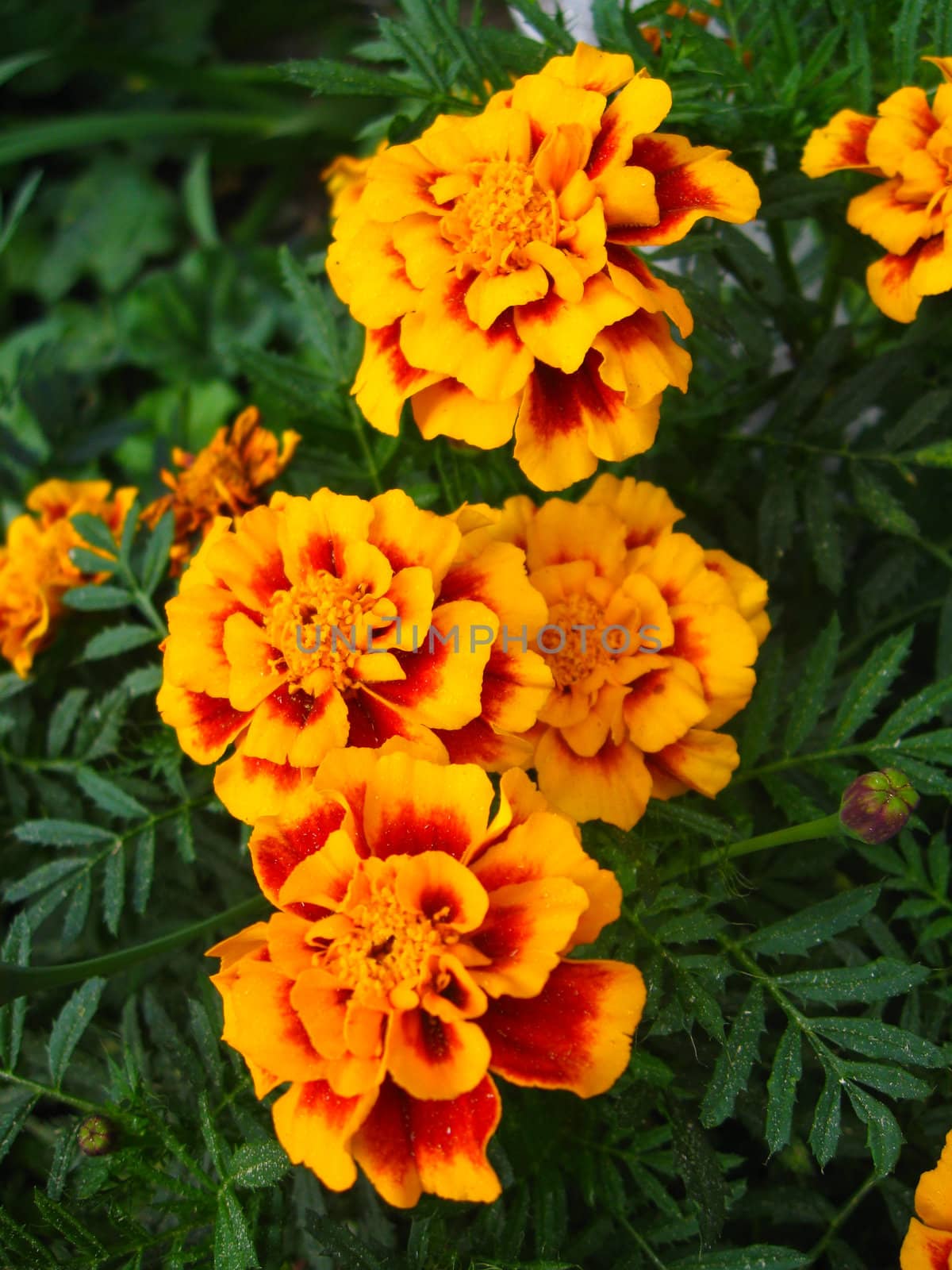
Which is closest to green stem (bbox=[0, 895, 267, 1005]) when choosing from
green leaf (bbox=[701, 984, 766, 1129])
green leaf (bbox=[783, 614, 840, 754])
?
green leaf (bbox=[701, 984, 766, 1129])

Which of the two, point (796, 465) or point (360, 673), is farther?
point (796, 465)

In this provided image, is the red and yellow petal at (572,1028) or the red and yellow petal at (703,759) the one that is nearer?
the red and yellow petal at (572,1028)

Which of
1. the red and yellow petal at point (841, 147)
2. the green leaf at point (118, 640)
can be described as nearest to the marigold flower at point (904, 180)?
the red and yellow petal at point (841, 147)

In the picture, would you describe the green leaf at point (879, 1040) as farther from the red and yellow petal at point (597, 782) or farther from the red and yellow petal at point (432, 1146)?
the red and yellow petal at point (432, 1146)

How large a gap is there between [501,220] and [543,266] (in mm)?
55

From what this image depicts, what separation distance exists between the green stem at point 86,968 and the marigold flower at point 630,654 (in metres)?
0.34

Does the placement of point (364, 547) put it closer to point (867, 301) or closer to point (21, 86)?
point (867, 301)

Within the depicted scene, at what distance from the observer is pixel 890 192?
1.15 metres

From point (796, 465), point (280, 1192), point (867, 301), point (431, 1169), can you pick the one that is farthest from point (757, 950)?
point (867, 301)

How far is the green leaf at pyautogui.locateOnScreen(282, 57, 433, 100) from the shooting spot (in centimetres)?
122

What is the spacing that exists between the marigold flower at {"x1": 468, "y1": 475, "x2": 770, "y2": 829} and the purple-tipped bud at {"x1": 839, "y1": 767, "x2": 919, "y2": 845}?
0.17 m

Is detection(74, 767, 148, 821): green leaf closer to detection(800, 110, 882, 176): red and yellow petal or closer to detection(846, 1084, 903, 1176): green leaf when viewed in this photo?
detection(846, 1084, 903, 1176): green leaf

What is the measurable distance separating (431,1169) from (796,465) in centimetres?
99

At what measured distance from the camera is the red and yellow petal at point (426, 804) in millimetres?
884
